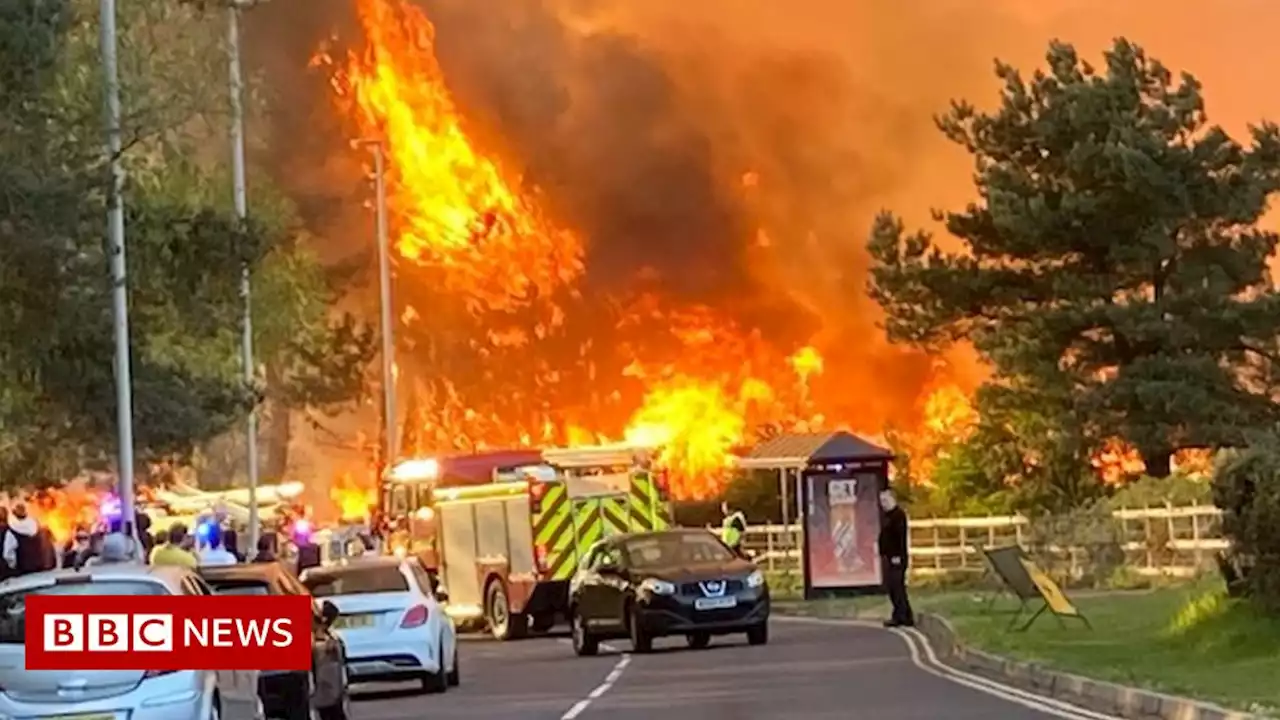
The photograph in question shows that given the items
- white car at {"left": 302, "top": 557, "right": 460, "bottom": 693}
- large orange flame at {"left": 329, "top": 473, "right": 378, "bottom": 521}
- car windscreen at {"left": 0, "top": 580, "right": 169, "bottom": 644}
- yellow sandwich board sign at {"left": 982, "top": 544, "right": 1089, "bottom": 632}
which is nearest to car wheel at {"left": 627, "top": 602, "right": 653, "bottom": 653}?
white car at {"left": 302, "top": 557, "right": 460, "bottom": 693}

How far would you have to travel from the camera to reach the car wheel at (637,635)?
34.7 metres

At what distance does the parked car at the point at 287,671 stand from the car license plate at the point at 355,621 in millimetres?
5184

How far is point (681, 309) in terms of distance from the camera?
7238 cm

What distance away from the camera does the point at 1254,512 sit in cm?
2655

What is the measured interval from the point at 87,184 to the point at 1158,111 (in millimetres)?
29693

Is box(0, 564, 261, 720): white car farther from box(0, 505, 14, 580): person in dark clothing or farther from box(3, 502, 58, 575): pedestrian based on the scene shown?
box(3, 502, 58, 575): pedestrian

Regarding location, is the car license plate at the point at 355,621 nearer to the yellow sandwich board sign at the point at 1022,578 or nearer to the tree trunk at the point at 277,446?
the yellow sandwich board sign at the point at 1022,578

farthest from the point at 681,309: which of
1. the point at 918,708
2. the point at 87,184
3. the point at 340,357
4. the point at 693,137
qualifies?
the point at 918,708

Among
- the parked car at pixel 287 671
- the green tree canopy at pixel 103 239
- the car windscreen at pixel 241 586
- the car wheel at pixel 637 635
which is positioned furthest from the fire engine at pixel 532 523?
the car windscreen at pixel 241 586

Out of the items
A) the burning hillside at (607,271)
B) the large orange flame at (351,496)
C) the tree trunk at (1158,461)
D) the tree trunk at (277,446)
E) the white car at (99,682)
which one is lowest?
the white car at (99,682)

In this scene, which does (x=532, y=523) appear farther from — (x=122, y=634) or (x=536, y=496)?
(x=122, y=634)

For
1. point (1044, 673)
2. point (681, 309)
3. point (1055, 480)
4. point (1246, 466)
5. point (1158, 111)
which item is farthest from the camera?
point (681, 309)

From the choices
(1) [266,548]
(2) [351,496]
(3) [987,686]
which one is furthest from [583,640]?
(2) [351,496]

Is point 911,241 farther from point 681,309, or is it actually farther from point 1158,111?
point 681,309
